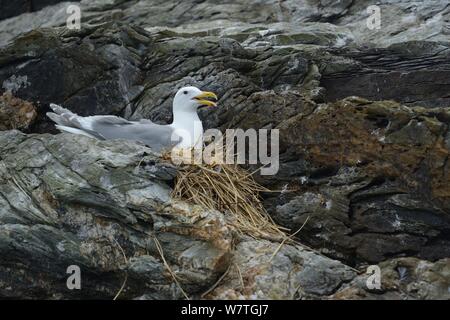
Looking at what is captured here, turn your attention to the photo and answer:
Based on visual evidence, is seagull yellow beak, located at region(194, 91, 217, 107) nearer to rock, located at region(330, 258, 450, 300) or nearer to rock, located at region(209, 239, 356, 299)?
rock, located at region(209, 239, 356, 299)

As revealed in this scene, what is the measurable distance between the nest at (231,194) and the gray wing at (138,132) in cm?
85

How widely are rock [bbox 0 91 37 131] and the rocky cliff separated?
16mm

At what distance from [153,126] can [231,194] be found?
1.42m

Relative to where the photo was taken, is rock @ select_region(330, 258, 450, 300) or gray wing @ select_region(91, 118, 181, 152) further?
gray wing @ select_region(91, 118, 181, 152)

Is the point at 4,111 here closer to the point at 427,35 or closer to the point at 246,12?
the point at 246,12

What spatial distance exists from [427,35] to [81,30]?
4084mm

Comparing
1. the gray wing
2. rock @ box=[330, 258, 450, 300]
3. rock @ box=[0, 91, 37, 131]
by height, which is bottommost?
rock @ box=[330, 258, 450, 300]

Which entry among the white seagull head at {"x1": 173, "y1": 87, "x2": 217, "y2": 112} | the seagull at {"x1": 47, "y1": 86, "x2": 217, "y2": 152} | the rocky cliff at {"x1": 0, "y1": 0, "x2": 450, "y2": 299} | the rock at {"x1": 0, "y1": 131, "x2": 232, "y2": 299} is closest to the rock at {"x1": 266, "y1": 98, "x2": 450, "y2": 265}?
the rocky cliff at {"x1": 0, "y1": 0, "x2": 450, "y2": 299}

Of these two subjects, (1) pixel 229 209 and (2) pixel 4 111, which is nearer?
(1) pixel 229 209

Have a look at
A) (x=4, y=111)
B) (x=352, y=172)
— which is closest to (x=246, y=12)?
(x=4, y=111)

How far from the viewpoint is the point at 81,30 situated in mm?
10664

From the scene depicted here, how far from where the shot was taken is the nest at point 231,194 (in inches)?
314

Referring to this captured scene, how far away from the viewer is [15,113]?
10.3 metres

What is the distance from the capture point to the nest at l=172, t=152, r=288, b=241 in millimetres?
7969
